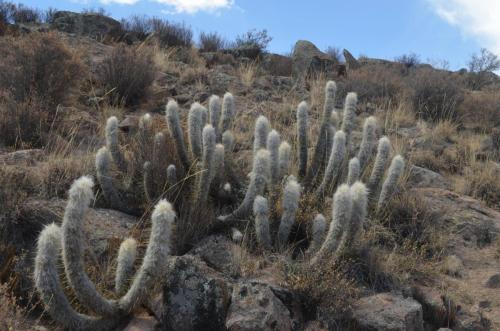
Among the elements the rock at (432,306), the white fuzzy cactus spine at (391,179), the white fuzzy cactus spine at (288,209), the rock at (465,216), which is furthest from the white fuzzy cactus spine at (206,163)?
the rock at (465,216)

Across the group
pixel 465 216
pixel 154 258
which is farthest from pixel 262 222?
pixel 465 216

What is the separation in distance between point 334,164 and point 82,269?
2786 millimetres

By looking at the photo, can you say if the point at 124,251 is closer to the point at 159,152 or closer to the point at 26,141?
the point at 159,152

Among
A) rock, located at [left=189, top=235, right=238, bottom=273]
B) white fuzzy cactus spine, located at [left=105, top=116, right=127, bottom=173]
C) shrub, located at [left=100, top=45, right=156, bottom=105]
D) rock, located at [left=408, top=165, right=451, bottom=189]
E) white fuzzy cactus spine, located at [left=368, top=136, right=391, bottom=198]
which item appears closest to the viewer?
rock, located at [left=189, top=235, right=238, bottom=273]

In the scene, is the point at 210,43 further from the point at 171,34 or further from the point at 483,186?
the point at 483,186

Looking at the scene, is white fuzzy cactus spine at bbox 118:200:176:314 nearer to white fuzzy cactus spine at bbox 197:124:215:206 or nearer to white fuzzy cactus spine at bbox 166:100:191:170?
white fuzzy cactus spine at bbox 197:124:215:206

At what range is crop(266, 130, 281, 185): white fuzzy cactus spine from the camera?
486 centimetres

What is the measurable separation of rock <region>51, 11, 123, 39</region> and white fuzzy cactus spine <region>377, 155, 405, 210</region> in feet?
36.0

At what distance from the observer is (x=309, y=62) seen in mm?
13266

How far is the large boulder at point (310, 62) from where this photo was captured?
13.1 meters

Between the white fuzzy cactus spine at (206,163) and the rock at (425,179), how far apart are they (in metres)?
3.44

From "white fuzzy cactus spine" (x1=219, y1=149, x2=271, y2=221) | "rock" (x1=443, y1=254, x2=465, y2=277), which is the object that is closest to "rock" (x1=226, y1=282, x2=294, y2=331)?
"white fuzzy cactus spine" (x1=219, y1=149, x2=271, y2=221)

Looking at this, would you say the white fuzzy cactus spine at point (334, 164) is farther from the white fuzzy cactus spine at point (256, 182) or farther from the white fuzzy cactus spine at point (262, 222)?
the white fuzzy cactus spine at point (262, 222)

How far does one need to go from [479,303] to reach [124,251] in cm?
333
